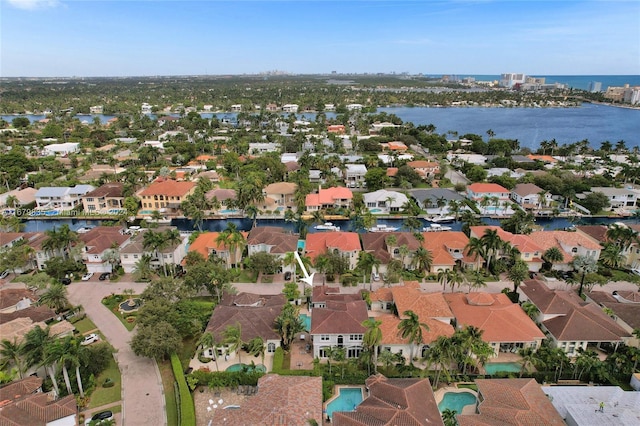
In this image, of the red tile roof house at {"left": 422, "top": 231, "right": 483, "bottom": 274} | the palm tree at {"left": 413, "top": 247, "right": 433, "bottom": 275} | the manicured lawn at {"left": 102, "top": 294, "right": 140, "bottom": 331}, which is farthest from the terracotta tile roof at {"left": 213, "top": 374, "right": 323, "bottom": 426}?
the red tile roof house at {"left": 422, "top": 231, "right": 483, "bottom": 274}

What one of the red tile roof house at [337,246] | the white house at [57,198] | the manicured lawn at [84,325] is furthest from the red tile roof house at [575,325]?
the white house at [57,198]

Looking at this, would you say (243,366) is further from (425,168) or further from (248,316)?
(425,168)

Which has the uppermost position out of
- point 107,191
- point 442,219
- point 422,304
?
point 107,191

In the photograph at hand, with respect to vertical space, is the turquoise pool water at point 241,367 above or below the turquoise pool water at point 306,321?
below

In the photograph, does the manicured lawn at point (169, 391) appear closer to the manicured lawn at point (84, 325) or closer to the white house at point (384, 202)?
the manicured lawn at point (84, 325)

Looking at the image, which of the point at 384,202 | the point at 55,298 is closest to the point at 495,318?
the point at 384,202

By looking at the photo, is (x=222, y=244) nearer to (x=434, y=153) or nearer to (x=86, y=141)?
(x=434, y=153)
